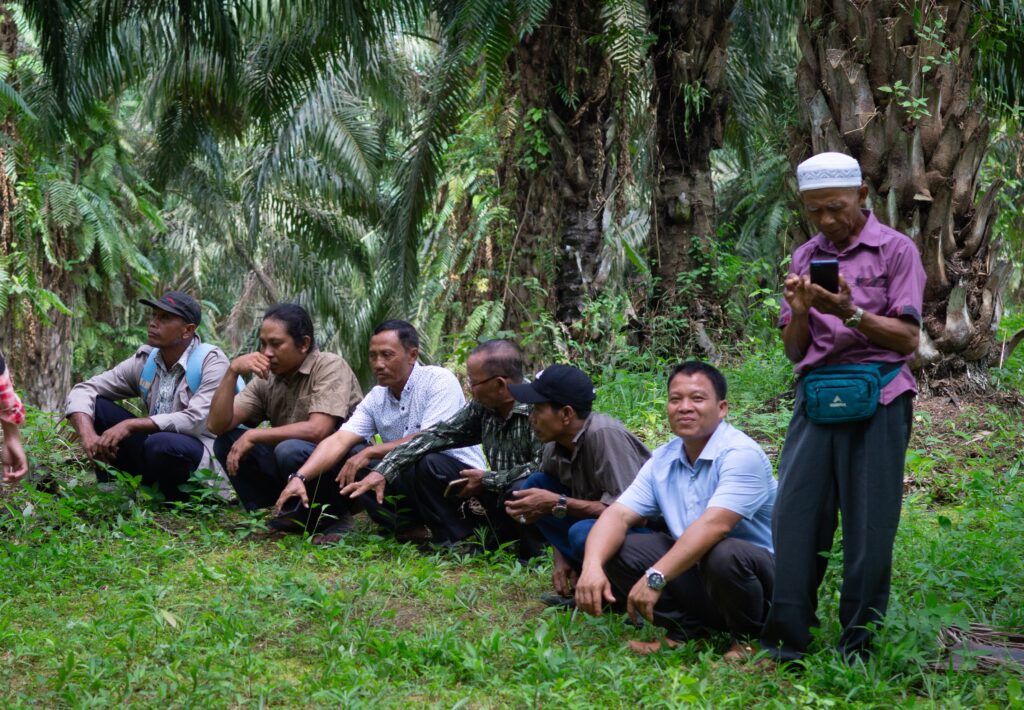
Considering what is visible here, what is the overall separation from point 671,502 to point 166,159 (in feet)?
40.9

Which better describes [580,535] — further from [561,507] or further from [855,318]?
[855,318]

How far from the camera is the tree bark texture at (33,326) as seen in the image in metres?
10.9

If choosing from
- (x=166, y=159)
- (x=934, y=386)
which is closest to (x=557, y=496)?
(x=934, y=386)

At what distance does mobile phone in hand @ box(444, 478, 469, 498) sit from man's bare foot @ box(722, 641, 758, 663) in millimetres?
1931

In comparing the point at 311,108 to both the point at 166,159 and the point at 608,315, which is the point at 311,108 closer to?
the point at 166,159

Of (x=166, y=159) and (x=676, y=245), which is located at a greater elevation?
(x=166, y=159)

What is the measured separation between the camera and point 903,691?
12.3ft

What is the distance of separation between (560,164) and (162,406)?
402 cm

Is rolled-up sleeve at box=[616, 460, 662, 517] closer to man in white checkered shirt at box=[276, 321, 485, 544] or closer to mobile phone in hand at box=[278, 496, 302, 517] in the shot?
man in white checkered shirt at box=[276, 321, 485, 544]

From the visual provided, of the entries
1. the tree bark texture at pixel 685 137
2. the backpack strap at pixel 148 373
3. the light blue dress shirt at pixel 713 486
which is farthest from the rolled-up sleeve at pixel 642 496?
the tree bark texture at pixel 685 137

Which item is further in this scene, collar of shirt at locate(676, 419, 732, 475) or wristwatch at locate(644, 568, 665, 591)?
collar of shirt at locate(676, 419, 732, 475)

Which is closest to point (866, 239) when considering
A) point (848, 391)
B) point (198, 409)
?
point (848, 391)

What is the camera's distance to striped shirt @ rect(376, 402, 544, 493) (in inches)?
228

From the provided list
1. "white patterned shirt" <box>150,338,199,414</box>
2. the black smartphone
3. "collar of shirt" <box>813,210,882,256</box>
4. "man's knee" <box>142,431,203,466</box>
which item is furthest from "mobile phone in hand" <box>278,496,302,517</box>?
the black smartphone
